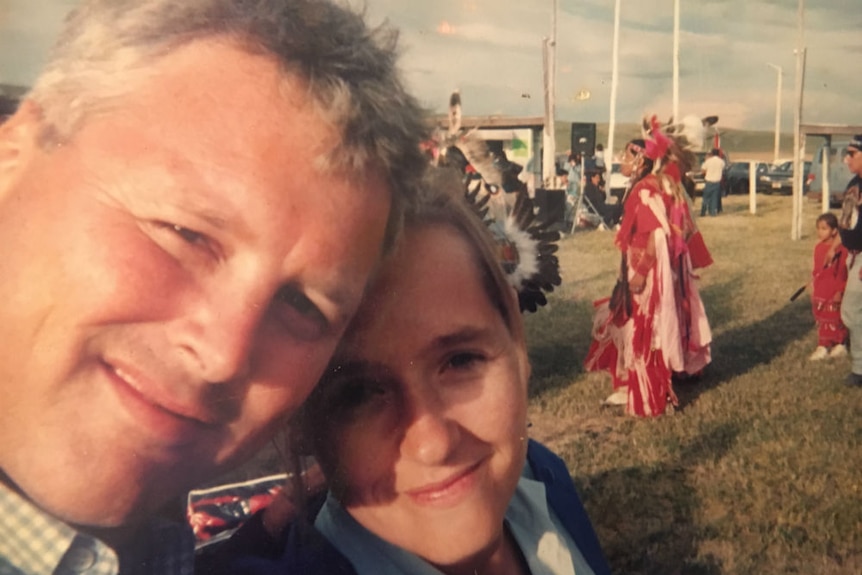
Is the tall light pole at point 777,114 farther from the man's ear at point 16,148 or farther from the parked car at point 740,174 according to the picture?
the man's ear at point 16,148

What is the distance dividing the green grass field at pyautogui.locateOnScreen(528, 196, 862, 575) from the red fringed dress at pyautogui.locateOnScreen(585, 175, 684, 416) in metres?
0.05

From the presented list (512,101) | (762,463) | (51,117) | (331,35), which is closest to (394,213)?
(331,35)

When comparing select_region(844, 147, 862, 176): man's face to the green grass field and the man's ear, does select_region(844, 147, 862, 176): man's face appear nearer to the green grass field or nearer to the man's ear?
the green grass field

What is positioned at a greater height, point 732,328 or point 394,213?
point 394,213

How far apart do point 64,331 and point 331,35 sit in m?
0.35

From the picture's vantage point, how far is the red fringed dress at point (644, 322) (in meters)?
1.57

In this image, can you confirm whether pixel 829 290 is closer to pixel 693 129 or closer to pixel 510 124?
pixel 693 129

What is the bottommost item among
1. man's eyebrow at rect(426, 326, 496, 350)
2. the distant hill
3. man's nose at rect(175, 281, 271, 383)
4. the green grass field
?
the green grass field

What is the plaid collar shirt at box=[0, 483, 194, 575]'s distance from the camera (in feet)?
2.07

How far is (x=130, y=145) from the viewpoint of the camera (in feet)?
2.08

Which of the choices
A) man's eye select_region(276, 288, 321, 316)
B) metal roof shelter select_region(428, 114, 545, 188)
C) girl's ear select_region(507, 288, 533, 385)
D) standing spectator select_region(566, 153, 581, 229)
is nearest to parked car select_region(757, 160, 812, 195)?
standing spectator select_region(566, 153, 581, 229)

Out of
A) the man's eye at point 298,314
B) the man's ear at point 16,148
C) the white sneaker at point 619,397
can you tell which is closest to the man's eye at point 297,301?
the man's eye at point 298,314

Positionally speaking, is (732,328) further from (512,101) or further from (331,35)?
(331,35)

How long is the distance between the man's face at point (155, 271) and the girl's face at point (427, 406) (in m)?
0.15
